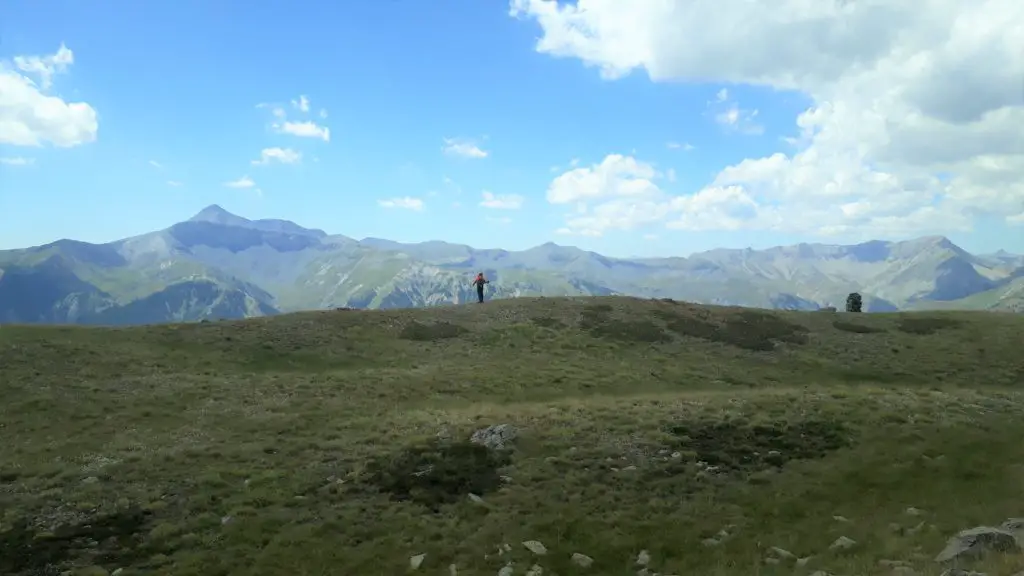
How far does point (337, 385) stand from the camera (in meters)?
39.0

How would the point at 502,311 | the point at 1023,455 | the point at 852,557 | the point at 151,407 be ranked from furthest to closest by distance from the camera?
the point at 502,311 < the point at 151,407 < the point at 1023,455 < the point at 852,557

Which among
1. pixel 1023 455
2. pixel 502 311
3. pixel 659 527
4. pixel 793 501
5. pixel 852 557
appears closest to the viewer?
pixel 852 557

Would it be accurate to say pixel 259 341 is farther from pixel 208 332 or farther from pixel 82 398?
pixel 82 398

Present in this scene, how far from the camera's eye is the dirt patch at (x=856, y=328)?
199ft

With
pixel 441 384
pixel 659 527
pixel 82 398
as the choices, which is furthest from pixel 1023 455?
pixel 82 398

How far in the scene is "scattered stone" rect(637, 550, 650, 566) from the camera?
19.1 metres

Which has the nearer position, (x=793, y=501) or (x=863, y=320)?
(x=793, y=501)

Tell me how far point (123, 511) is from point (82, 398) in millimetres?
15667

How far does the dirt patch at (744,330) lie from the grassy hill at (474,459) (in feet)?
20.1

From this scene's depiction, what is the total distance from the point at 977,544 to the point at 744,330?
1692 inches

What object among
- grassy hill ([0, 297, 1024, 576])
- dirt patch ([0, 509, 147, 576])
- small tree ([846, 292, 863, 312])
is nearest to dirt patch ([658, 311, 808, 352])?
grassy hill ([0, 297, 1024, 576])

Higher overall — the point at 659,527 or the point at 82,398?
the point at 82,398

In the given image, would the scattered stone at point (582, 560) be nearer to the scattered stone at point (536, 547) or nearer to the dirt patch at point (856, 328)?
the scattered stone at point (536, 547)

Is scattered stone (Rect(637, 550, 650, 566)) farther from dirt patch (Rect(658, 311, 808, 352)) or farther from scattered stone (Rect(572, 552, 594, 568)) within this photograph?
dirt patch (Rect(658, 311, 808, 352))
